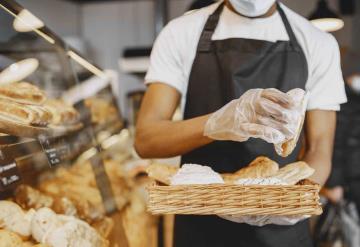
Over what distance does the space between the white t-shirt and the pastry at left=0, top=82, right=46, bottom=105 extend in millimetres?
335

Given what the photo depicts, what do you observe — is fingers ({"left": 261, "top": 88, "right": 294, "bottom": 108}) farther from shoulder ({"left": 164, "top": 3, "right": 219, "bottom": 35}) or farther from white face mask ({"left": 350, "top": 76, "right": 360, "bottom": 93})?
white face mask ({"left": 350, "top": 76, "right": 360, "bottom": 93})

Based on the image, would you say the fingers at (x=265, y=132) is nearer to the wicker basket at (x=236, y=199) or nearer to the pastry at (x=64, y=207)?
the wicker basket at (x=236, y=199)

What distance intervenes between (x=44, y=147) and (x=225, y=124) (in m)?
0.53

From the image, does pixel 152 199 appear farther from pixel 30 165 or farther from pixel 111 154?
pixel 111 154

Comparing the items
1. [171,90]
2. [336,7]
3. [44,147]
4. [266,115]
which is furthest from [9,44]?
[336,7]

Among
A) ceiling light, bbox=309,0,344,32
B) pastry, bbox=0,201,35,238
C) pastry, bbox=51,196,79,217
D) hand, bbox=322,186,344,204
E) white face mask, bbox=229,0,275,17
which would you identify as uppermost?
white face mask, bbox=229,0,275,17

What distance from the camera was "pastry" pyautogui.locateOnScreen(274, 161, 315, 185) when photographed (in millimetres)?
1324

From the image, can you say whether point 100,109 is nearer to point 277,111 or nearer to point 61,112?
point 61,112

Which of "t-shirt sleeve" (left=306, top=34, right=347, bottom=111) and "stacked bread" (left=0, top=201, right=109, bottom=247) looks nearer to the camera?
"stacked bread" (left=0, top=201, right=109, bottom=247)

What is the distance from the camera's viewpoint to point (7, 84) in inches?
58.9

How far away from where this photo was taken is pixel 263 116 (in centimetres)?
120

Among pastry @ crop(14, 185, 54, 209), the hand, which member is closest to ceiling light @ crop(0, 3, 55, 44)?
pastry @ crop(14, 185, 54, 209)

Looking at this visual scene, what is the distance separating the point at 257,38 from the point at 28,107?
724mm

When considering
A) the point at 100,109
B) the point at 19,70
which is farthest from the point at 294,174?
the point at 100,109
